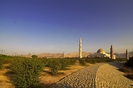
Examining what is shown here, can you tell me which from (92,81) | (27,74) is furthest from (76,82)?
(27,74)

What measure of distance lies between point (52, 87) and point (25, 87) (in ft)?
6.80

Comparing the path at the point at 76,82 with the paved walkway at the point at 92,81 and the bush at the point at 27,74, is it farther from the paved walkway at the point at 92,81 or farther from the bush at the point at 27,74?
the bush at the point at 27,74

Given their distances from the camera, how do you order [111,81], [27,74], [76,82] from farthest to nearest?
[111,81] → [76,82] → [27,74]

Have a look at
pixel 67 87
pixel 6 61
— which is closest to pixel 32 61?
pixel 67 87

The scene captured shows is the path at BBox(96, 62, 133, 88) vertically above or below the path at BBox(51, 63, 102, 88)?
below

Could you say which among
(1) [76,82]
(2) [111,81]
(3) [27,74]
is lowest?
(2) [111,81]

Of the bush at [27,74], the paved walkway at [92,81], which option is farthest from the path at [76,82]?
the bush at [27,74]

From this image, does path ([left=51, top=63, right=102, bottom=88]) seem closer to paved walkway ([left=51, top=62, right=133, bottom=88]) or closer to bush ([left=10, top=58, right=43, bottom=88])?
paved walkway ([left=51, top=62, right=133, bottom=88])

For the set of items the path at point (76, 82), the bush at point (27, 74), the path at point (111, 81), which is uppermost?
the bush at point (27, 74)

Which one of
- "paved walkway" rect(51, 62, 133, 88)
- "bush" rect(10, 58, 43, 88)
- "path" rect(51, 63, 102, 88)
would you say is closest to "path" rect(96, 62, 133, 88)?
"paved walkway" rect(51, 62, 133, 88)

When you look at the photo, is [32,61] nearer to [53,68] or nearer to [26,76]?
[26,76]

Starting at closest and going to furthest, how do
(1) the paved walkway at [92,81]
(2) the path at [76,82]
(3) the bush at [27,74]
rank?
(3) the bush at [27,74] < (2) the path at [76,82] < (1) the paved walkway at [92,81]

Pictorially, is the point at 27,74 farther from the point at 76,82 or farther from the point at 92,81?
the point at 92,81

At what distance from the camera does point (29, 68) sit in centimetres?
1157
